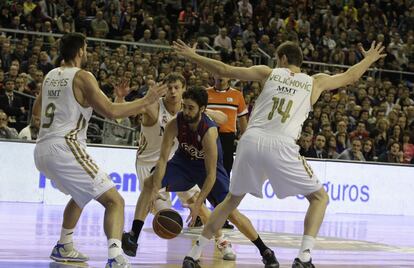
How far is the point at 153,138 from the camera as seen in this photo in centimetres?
1018

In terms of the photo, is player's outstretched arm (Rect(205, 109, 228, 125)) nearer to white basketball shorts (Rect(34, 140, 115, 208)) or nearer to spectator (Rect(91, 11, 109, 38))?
white basketball shorts (Rect(34, 140, 115, 208))

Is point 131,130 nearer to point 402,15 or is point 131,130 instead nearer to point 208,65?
point 208,65

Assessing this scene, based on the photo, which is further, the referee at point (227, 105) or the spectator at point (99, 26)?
the spectator at point (99, 26)

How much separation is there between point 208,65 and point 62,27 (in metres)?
12.9

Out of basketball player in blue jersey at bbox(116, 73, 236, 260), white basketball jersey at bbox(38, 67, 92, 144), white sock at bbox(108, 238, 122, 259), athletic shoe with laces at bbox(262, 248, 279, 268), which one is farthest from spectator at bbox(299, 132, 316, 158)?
white sock at bbox(108, 238, 122, 259)

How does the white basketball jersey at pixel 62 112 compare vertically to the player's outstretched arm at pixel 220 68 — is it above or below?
below

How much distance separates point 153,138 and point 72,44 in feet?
8.78

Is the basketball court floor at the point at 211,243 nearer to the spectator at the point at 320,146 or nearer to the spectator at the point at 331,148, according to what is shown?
the spectator at the point at 320,146

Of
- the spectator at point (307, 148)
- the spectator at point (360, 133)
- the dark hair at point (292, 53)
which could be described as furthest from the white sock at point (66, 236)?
the spectator at point (360, 133)

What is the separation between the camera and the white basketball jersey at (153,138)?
10.1 metres

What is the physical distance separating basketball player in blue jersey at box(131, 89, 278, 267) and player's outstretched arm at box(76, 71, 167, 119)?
1.14 m

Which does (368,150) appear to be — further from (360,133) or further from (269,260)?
(269,260)

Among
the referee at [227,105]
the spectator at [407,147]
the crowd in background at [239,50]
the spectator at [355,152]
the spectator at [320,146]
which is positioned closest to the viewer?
the referee at [227,105]

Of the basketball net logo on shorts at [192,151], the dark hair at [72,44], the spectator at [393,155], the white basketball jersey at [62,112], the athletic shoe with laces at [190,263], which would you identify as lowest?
the spectator at [393,155]
